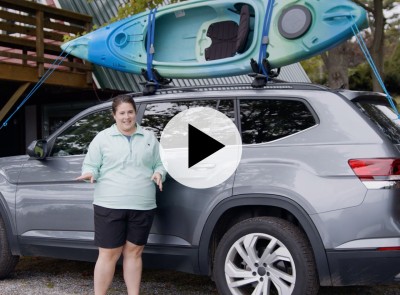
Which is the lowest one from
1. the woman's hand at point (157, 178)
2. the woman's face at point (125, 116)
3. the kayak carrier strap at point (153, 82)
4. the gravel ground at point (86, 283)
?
the gravel ground at point (86, 283)

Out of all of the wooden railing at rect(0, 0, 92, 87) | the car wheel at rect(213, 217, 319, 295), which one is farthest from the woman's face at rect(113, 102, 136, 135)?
the wooden railing at rect(0, 0, 92, 87)

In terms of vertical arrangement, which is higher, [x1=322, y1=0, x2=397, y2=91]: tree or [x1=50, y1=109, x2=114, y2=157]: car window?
[x1=322, y1=0, x2=397, y2=91]: tree

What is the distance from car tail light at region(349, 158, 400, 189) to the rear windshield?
10.7 inches

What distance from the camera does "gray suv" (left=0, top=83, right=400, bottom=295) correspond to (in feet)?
11.7

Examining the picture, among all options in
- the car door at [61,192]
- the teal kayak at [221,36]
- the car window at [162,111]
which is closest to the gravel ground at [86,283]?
the car door at [61,192]

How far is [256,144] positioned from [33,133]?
954 cm

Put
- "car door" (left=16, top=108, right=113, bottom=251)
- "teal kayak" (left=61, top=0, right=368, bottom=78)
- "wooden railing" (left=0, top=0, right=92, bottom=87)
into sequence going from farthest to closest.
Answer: "wooden railing" (left=0, top=0, right=92, bottom=87)
"teal kayak" (left=61, top=0, right=368, bottom=78)
"car door" (left=16, top=108, right=113, bottom=251)

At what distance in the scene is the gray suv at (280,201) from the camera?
11.7 feet

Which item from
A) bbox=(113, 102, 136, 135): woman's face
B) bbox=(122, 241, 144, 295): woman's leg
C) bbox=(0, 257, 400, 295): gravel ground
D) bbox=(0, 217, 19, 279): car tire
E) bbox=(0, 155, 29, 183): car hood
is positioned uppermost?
bbox=(113, 102, 136, 135): woman's face

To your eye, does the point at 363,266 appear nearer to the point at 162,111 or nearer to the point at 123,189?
the point at 123,189
